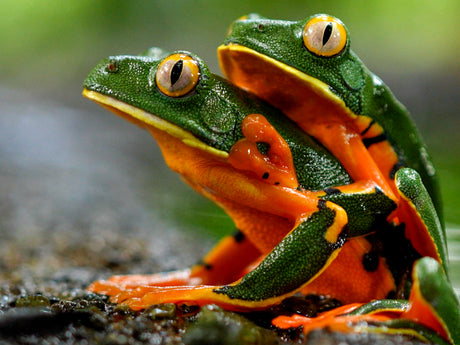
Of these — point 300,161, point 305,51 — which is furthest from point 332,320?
point 305,51

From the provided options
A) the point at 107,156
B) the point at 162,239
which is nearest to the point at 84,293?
the point at 162,239

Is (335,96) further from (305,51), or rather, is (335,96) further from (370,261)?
(370,261)

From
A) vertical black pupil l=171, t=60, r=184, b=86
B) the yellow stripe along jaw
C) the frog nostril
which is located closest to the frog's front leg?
the yellow stripe along jaw

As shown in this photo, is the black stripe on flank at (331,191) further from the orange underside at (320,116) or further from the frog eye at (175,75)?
the frog eye at (175,75)

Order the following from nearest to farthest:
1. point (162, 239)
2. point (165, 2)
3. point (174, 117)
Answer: point (174, 117) → point (162, 239) → point (165, 2)

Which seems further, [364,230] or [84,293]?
[84,293]

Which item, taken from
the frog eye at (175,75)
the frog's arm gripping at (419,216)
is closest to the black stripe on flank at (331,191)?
the frog's arm gripping at (419,216)

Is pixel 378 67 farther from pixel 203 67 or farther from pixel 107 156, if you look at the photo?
pixel 203 67
